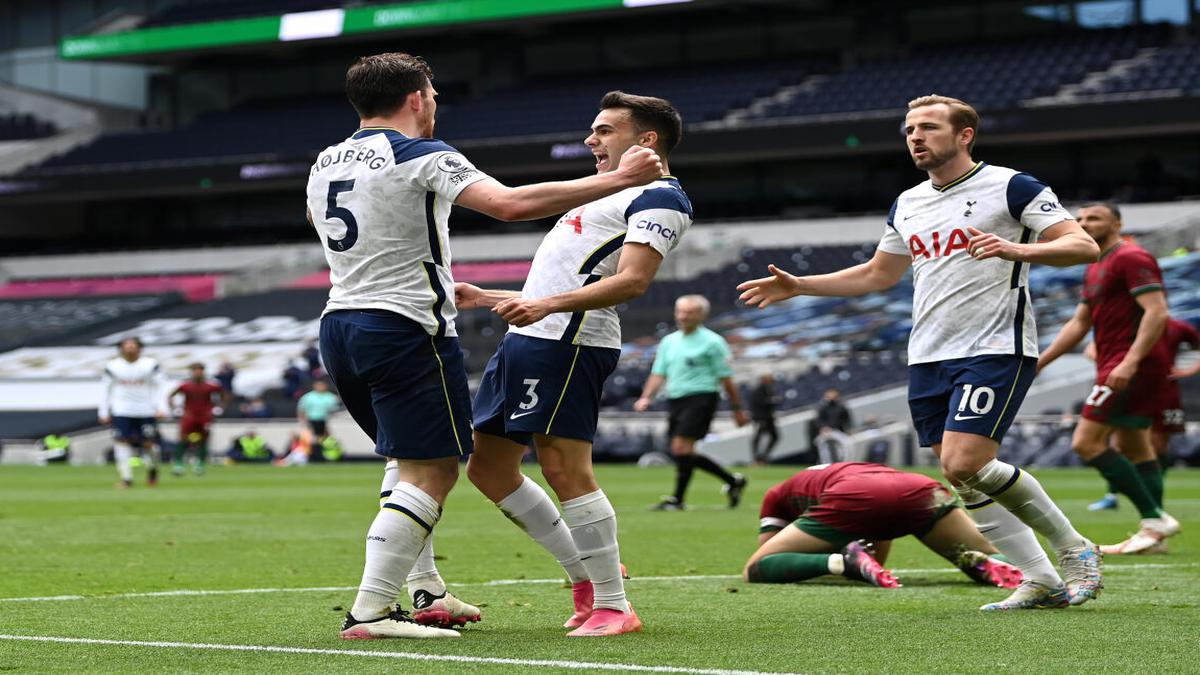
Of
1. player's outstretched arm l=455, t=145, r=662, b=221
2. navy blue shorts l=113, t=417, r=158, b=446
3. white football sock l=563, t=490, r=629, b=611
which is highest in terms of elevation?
player's outstretched arm l=455, t=145, r=662, b=221

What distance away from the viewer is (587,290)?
18.8 feet

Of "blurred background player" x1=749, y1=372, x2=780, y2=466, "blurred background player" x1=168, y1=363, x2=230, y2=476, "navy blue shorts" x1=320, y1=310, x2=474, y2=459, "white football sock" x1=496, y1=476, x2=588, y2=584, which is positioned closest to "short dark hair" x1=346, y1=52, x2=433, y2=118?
"navy blue shorts" x1=320, y1=310, x2=474, y2=459

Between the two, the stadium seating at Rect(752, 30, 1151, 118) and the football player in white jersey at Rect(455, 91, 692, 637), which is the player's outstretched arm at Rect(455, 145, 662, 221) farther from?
the stadium seating at Rect(752, 30, 1151, 118)

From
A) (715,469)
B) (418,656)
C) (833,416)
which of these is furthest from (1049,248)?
(833,416)

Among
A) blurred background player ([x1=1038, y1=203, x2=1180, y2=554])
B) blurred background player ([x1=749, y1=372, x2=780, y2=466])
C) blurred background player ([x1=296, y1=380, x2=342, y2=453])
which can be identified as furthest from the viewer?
blurred background player ([x1=296, y1=380, x2=342, y2=453])

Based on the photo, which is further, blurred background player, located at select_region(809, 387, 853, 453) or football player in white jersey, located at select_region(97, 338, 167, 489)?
blurred background player, located at select_region(809, 387, 853, 453)

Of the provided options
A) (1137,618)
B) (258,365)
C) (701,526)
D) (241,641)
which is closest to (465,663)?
(241,641)

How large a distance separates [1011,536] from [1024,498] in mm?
211

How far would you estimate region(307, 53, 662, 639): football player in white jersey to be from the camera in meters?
5.74

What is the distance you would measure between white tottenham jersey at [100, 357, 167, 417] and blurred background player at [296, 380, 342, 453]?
9924 mm

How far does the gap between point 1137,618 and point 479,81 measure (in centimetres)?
4583

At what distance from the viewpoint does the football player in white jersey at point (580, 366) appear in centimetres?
605

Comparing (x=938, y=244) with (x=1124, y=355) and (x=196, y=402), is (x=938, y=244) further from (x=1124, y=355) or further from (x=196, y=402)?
(x=196, y=402)

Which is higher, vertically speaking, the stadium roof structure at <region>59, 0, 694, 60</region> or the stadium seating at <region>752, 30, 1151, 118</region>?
the stadium roof structure at <region>59, 0, 694, 60</region>
